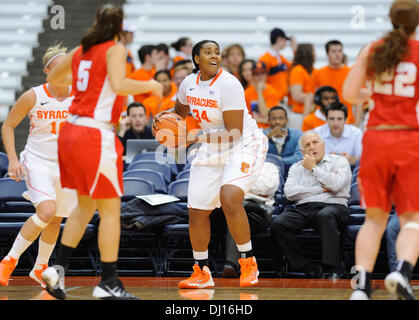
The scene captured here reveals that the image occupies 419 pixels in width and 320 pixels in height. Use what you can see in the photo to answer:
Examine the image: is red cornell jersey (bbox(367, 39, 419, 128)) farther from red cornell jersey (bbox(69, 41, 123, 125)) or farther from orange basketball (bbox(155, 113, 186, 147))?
orange basketball (bbox(155, 113, 186, 147))

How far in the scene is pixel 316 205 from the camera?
7.09 meters

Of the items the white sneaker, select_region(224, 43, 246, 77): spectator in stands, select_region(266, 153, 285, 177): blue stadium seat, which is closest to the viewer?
the white sneaker

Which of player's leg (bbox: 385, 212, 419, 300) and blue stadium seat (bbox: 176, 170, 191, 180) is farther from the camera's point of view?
blue stadium seat (bbox: 176, 170, 191, 180)

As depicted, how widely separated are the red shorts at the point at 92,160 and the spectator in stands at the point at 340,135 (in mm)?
4158

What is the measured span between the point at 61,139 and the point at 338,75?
6.10 meters

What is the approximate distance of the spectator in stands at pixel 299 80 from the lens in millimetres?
9945

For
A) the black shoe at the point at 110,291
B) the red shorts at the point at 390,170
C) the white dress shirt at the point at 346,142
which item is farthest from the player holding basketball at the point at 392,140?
the white dress shirt at the point at 346,142

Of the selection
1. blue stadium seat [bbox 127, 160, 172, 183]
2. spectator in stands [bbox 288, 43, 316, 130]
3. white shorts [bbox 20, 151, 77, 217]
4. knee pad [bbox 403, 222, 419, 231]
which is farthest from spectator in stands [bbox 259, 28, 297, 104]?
knee pad [bbox 403, 222, 419, 231]

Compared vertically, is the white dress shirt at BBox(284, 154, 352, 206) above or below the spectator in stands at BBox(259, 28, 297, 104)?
below

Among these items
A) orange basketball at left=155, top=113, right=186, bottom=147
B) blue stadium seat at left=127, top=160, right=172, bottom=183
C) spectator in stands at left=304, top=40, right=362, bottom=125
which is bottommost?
blue stadium seat at left=127, top=160, right=172, bottom=183

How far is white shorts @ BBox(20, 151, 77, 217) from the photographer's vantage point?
5.71 m

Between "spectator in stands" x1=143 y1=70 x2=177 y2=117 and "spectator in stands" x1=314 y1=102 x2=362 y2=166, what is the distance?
2.23 meters

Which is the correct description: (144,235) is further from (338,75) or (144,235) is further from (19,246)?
(338,75)
